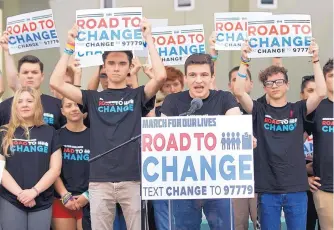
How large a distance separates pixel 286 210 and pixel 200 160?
4.53 ft

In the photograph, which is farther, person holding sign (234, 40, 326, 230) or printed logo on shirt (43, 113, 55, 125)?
printed logo on shirt (43, 113, 55, 125)

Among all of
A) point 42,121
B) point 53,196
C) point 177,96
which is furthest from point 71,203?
point 177,96

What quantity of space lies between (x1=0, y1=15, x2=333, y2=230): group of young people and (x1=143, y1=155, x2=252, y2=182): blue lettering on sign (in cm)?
39

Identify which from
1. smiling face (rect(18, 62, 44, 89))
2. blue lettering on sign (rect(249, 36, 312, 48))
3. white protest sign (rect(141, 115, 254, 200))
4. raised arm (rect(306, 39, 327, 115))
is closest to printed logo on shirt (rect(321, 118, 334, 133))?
raised arm (rect(306, 39, 327, 115))

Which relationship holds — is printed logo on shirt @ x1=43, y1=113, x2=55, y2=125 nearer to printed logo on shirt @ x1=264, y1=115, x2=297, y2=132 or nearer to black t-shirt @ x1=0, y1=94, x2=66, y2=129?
black t-shirt @ x1=0, y1=94, x2=66, y2=129

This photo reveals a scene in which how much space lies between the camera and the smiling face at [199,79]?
5543mm

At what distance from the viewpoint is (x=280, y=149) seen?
5.89 metres

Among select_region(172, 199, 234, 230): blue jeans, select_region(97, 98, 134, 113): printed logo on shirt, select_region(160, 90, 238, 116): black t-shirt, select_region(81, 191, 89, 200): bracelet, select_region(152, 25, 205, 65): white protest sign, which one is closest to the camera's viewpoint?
select_region(172, 199, 234, 230): blue jeans

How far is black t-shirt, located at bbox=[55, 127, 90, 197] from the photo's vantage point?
6.15 m

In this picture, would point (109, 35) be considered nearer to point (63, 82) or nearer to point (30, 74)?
point (63, 82)

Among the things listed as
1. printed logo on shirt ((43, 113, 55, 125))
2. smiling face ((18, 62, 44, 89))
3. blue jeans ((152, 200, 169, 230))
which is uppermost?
smiling face ((18, 62, 44, 89))

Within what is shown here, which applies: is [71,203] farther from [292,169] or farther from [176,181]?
[292,169]

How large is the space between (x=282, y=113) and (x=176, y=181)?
5.12ft

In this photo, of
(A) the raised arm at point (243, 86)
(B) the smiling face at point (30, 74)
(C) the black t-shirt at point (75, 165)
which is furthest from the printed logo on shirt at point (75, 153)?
(A) the raised arm at point (243, 86)
